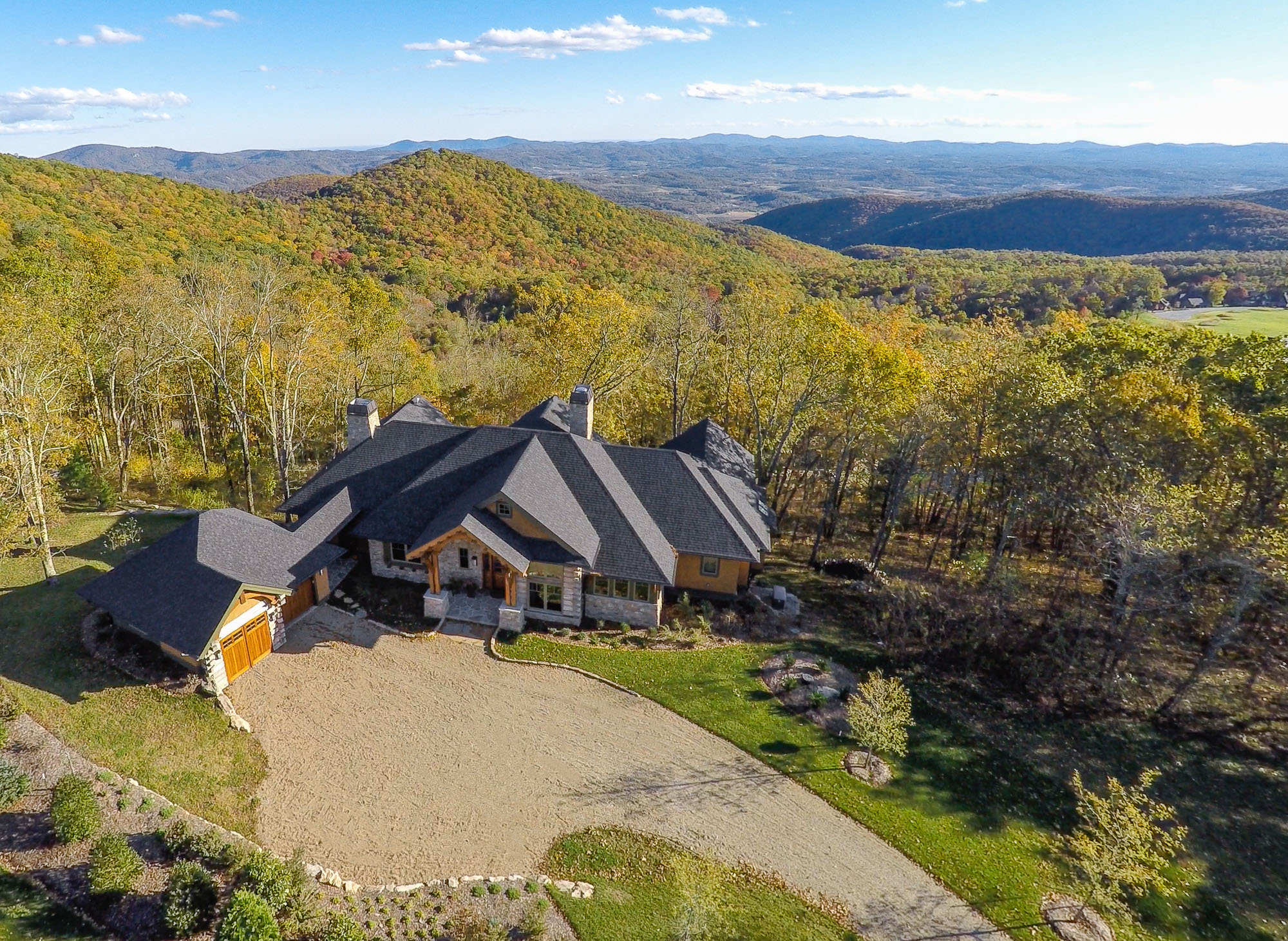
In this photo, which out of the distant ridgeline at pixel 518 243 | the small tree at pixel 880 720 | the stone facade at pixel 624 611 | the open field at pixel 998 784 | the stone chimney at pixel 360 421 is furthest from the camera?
the distant ridgeline at pixel 518 243

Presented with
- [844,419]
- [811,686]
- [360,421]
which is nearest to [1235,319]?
[844,419]

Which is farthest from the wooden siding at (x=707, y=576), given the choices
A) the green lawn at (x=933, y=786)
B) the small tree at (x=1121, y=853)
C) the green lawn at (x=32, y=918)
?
the green lawn at (x=32, y=918)

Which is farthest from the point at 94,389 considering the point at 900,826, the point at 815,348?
the point at 900,826

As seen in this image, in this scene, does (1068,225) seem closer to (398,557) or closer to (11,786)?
(398,557)

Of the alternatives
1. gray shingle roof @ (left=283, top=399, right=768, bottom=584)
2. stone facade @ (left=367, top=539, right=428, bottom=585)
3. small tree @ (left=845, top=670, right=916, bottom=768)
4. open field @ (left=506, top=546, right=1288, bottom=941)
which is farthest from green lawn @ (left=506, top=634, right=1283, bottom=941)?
stone facade @ (left=367, top=539, right=428, bottom=585)

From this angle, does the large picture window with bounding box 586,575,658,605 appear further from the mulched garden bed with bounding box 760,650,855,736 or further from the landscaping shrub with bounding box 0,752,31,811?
the landscaping shrub with bounding box 0,752,31,811

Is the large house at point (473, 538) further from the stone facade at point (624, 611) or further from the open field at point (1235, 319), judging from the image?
the open field at point (1235, 319)

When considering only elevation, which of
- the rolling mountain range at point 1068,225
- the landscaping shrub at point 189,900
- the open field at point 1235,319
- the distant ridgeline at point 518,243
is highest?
the rolling mountain range at point 1068,225
